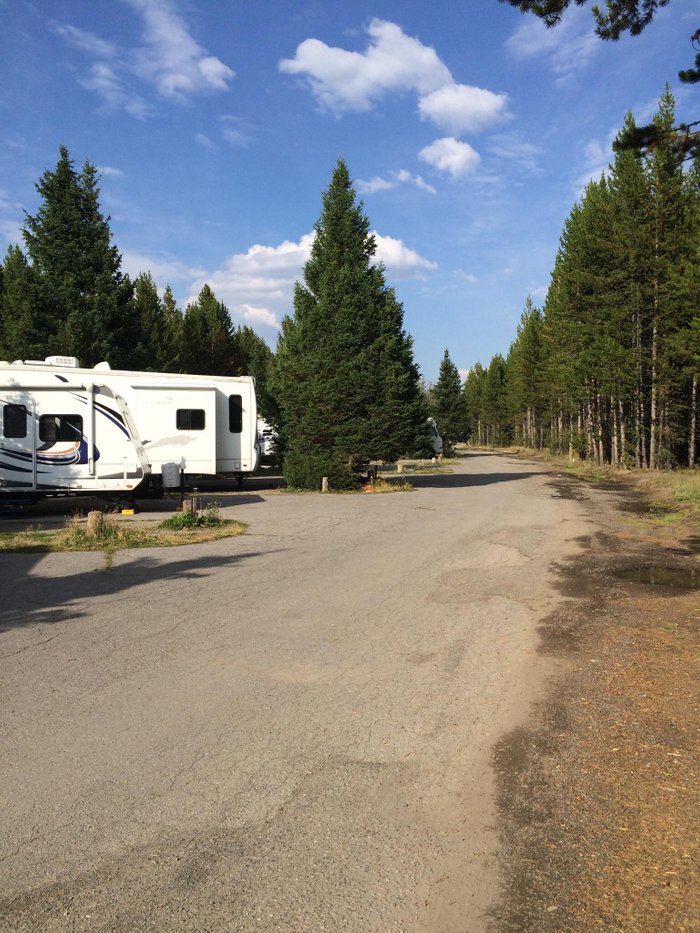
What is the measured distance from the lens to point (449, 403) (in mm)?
65125

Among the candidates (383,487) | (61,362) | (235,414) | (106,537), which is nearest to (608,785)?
(106,537)

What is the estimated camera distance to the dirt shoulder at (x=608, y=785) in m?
2.72

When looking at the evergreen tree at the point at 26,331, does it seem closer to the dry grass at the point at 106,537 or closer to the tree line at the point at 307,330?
the tree line at the point at 307,330

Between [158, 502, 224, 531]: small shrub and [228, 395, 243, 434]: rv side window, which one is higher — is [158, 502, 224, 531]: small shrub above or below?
below

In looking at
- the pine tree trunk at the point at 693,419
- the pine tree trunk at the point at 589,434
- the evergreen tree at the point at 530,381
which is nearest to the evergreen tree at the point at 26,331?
the pine tree trunk at the point at 693,419

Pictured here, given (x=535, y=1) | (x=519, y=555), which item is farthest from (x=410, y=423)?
(x=535, y=1)

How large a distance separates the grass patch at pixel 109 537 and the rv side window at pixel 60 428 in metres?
3.45

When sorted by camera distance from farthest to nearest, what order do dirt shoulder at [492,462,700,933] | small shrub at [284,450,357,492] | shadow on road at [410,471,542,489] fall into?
shadow on road at [410,471,542,489], small shrub at [284,450,357,492], dirt shoulder at [492,462,700,933]

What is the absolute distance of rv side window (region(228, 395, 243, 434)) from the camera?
68.0 feet

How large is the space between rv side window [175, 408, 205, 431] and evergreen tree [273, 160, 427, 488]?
4.87m

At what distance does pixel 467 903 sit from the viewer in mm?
2725

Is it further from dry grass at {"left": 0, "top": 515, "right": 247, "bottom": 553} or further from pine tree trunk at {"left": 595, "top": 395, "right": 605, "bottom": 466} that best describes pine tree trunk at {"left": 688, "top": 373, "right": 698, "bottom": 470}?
dry grass at {"left": 0, "top": 515, "right": 247, "bottom": 553}

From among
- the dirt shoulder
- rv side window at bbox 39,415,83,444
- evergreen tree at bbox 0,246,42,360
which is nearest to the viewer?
the dirt shoulder

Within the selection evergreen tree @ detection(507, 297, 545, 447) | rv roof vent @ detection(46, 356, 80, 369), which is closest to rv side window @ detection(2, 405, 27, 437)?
rv roof vent @ detection(46, 356, 80, 369)
